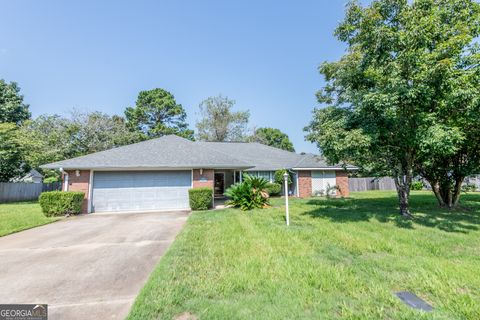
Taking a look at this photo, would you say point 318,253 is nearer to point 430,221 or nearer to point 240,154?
point 430,221

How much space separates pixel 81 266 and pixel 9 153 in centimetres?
2097

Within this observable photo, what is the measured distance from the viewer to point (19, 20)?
903cm

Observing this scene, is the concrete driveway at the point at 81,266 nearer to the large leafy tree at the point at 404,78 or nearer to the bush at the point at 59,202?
the bush at the point at 59,202

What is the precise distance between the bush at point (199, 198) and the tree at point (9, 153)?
1647cm

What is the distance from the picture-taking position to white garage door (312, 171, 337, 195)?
19422mm

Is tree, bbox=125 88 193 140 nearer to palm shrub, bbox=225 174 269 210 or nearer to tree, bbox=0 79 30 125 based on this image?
tree, bbox=0 79 30 125

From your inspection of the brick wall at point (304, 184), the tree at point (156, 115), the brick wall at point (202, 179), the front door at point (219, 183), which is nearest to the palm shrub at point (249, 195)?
the brick wall at point (202, 179)

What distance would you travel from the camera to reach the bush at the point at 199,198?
1211cm

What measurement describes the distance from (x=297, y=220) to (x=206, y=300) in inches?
242

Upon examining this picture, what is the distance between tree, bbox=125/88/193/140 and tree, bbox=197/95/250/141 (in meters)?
3.14

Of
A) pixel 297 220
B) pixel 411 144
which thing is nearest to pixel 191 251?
pixel 297 220

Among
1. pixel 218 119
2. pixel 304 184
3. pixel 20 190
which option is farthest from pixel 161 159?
pixel 218 119

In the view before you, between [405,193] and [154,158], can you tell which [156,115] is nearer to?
[154,158]

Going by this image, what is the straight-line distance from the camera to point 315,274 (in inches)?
147
